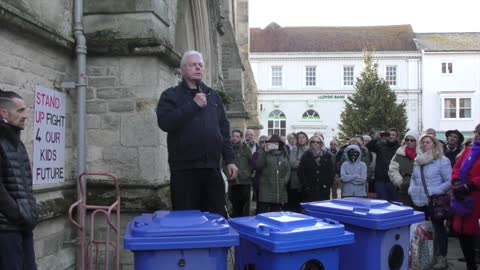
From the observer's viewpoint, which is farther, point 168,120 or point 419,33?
point 419,33

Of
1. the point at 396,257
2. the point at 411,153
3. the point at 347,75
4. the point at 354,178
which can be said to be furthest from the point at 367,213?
the point at 347,75

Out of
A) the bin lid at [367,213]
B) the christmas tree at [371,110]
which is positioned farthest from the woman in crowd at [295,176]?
the christmas tree at [371,110]

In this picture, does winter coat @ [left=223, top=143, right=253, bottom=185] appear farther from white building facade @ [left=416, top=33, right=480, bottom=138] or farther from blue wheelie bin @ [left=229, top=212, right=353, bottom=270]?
white building facade @ [left=416, top=33, right=480, bottom=138]

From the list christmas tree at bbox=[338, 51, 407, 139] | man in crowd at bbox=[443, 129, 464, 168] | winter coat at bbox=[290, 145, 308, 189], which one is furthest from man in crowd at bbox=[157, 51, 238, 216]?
christmas tree at bbox=[338, 51, 407, 139]

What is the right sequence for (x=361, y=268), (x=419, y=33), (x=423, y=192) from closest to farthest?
(x=361, y=268) → (x=423, y=192) → (x=419, y=33)

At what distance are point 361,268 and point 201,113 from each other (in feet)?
5.98

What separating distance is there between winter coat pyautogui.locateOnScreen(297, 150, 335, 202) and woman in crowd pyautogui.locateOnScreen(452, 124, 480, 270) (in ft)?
8.18

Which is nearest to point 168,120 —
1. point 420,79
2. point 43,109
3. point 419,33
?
point 43,109

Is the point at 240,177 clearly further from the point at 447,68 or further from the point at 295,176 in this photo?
the point at 447,68

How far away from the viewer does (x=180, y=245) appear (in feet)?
10.0

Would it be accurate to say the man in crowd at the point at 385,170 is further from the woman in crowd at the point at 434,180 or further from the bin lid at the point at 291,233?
the bin lid at the point at 291,233

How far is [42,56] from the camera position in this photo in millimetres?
5113

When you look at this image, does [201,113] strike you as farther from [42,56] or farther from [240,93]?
[240,93]

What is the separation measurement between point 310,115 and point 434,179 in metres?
32.1
